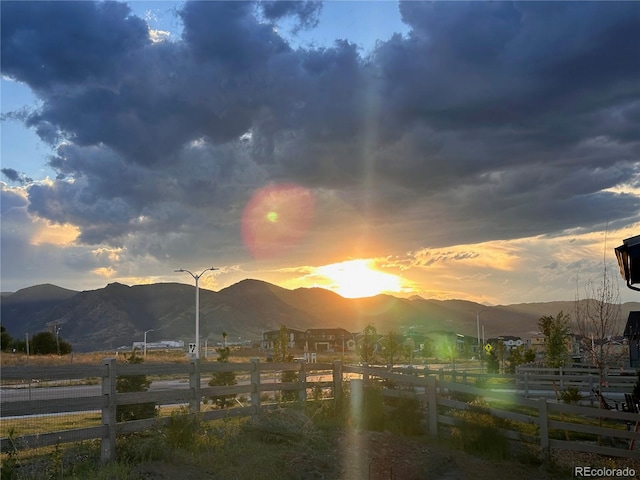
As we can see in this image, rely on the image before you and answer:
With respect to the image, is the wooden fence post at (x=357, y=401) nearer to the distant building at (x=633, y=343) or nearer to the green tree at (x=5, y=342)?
the distant building at (x=633, y=343)

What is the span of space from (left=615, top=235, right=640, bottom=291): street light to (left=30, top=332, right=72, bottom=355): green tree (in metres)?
92.7

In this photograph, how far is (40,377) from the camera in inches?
418

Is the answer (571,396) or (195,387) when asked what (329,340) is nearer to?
(571,396)

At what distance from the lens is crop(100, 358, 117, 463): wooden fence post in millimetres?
10984

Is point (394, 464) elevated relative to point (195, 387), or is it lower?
lower

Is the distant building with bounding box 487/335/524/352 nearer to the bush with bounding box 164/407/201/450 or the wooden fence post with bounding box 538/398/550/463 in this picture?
the wooden fence post with bounding box 538/398/550/463

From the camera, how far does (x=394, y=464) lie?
41.3ft

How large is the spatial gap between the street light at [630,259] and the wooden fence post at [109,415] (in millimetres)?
9820

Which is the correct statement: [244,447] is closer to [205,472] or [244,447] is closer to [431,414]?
[205,472]

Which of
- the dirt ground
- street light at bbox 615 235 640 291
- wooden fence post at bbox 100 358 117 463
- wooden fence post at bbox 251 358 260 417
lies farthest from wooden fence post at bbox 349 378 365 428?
street light at bbox 615 235 640 291

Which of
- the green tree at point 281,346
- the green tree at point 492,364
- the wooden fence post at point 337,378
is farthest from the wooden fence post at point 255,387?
the green tree at point 492,364

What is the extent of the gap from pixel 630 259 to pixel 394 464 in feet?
20.2

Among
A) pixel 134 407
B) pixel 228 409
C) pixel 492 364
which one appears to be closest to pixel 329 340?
pixel 492 364

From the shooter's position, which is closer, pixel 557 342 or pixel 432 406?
pixel 432 406
